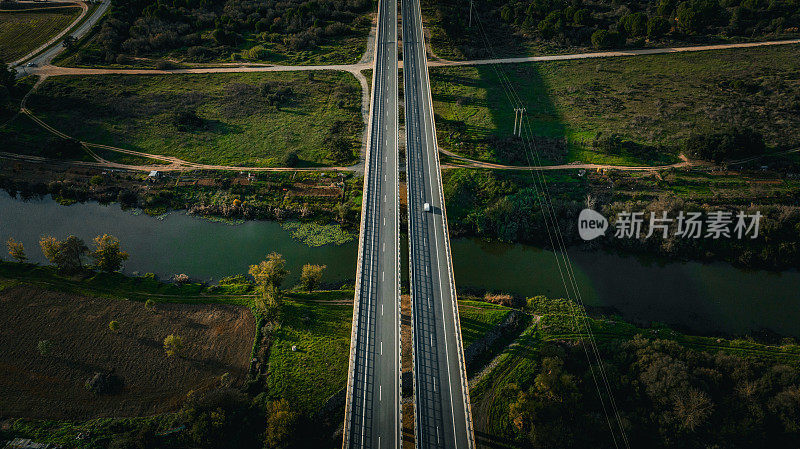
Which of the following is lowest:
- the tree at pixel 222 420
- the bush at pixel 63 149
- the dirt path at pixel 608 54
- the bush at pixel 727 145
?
the tree at pixel 222 420

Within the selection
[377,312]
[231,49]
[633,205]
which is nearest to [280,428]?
[377,312]

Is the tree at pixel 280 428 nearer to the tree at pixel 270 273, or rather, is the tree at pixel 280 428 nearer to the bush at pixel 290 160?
the tree at pixel 270 273

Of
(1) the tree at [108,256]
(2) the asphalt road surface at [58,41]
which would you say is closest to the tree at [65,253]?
(1) the tree at [108,256]

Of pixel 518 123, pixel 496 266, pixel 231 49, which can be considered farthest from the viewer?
pixel 231 49

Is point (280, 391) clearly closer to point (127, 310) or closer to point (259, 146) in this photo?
point (127, 310)

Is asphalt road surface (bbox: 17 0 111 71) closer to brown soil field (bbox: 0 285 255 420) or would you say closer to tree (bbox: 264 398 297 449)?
brown soil field (bbox: 0 285 255 420)

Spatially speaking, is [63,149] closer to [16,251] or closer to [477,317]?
[16,251]

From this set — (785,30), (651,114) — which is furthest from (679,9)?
(651,114)
